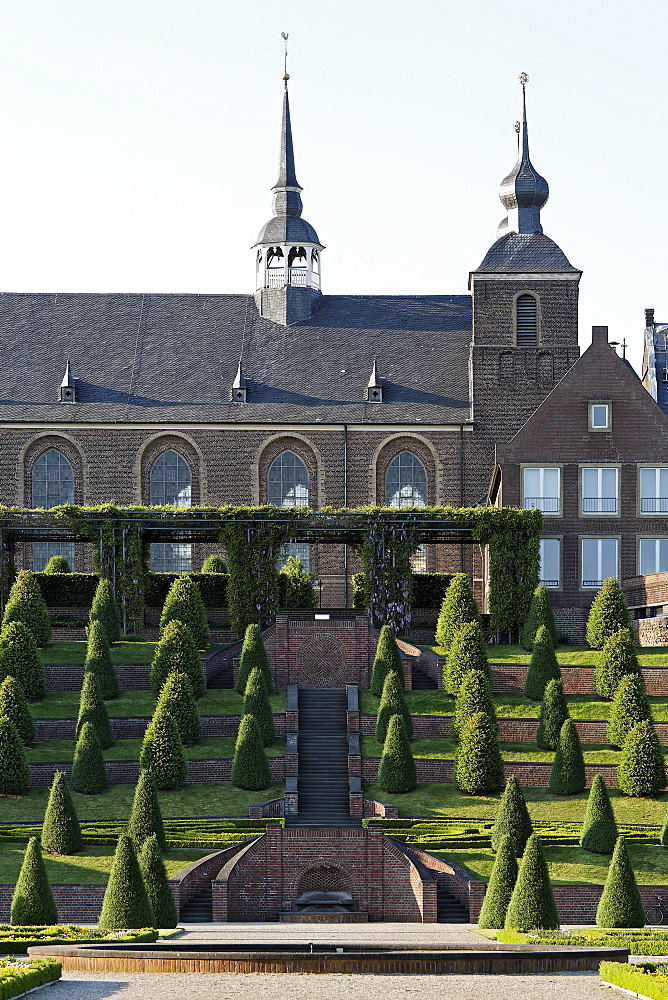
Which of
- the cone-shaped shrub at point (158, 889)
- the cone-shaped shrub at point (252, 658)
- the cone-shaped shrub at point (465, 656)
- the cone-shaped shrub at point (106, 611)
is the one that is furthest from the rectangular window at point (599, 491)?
the cone-shaped shrub at point (158, 889)

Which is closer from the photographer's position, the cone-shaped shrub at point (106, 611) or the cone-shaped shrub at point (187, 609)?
the cone-shaped shrub at point (187, 609)

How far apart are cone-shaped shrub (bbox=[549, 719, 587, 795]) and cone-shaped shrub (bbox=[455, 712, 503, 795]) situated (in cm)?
165

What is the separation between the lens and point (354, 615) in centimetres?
6219

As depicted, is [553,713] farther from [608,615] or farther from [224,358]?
[224,358]

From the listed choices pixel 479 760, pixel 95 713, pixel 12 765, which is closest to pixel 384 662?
pixel 479 760

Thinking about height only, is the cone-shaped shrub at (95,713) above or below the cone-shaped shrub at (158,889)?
above

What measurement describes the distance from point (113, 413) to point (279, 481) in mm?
7723

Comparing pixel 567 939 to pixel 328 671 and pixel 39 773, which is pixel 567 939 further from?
pixel 328 671

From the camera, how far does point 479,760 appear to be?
48062 millimetres

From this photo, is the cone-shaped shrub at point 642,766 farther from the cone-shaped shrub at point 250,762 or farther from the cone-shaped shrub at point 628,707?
the cone-shaped shrub at point 250,762

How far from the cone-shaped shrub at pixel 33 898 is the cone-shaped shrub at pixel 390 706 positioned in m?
15.0

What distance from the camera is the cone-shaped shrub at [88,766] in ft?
156

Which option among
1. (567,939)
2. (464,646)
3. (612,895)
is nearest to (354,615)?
(464,646)

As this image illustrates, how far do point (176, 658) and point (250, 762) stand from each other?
220 inches
